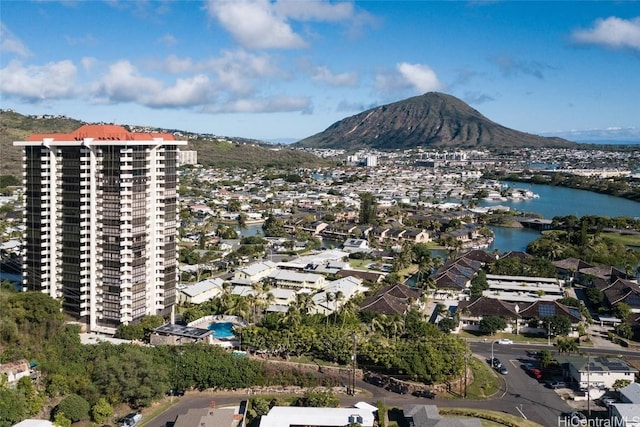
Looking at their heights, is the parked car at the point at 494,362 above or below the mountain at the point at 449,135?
below

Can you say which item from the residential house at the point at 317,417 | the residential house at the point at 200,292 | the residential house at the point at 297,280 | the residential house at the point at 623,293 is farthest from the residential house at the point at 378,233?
the residential house at the point at 317,417

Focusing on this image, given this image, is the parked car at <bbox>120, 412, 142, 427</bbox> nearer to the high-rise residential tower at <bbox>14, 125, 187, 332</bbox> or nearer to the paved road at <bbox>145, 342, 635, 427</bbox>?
the paved road at <bbox>145, 342, 635, 427</bbox>

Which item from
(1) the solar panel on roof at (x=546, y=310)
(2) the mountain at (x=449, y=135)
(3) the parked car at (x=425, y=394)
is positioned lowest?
(3) the parked car at (x=425, y=394)

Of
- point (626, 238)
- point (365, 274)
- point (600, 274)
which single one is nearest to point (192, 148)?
point (626, 238)

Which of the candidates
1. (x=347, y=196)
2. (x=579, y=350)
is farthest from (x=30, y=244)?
(x=347, y=196)

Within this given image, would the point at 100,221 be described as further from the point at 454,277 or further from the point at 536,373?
the point at 454,277

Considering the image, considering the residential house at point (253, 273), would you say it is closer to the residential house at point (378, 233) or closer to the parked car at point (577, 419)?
the residential house at point (378, 233)

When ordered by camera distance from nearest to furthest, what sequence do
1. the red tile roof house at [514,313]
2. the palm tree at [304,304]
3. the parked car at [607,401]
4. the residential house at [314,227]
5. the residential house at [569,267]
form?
the parked car at [607,401]
the palm tree at [304,304]
the red tile roof house at [514,313]
the residential house at [569,267]
the residential house at [314,227]
